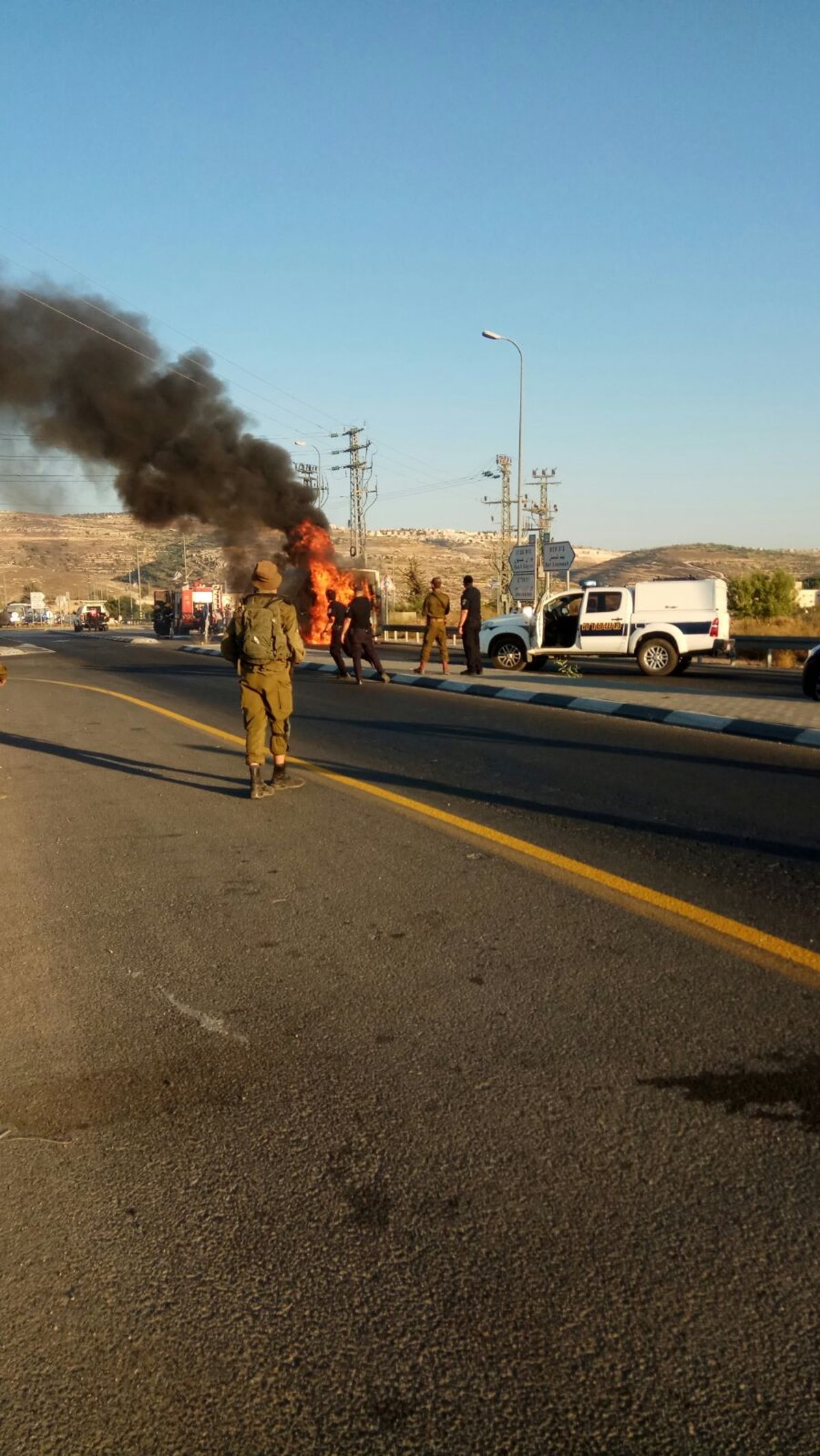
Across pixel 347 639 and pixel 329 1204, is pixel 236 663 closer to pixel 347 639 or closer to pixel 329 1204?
pixel 329 1204

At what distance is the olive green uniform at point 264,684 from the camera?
27.0 feet

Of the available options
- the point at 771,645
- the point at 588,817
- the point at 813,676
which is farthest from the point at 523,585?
the point at 588,817

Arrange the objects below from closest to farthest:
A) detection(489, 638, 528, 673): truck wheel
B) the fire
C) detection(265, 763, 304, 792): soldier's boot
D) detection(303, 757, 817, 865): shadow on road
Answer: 1. detection(303, 757, 817, 865): shadow on road
2. detection(265, 763, 304, 792): soldier's boot
3. detection(489, 638, 528, 673): truck wheel
4. the fire

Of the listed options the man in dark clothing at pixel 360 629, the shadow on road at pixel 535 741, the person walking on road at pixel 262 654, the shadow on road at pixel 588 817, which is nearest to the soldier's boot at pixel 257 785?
the person walking on road at pixel 262 654

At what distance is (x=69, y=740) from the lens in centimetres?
1241

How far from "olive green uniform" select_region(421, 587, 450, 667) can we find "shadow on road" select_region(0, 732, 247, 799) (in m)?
8.24

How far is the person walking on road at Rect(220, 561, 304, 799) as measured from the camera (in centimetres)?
812

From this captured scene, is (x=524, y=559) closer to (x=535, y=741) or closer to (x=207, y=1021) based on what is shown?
(x=535, y=741)

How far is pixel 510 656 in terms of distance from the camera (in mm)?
22828

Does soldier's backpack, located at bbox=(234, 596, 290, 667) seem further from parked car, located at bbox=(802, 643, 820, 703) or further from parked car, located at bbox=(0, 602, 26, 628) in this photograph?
parked car, located at bbox=(0, 602, 26, 628)

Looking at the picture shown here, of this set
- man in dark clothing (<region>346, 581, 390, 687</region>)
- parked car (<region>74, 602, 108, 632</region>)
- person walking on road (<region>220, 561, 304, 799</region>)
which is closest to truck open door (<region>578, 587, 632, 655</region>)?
man in dark clothing (<region>346, 581, 390, 687</region>)

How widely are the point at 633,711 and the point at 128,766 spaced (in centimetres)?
695

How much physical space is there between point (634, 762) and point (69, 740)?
6.33 meters

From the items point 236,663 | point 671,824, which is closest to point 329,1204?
point 671,824
